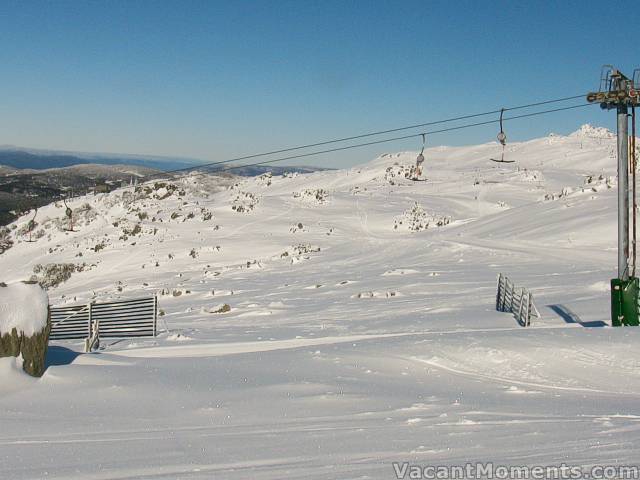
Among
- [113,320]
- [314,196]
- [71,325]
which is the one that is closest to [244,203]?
[314,196]

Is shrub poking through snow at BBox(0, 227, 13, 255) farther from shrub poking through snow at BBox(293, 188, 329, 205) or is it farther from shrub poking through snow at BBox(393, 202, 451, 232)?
shrub poking through snow at BBox(393, 202, 451, 232)

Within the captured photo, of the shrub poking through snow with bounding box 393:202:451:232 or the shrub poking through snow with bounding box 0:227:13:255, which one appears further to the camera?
the shrub poking through snow with bounding box 0:227:13:255

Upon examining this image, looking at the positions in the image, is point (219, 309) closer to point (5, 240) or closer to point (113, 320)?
point (113, 320)

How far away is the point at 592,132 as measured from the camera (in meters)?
76.1

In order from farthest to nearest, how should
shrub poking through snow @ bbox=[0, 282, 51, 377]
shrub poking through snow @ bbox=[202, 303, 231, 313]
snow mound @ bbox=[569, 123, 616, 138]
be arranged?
snow mound @ bbox=[569, 123, 616, 138] → shrub poking through snow @ bbox=[202, 303, 231, 313] → shrub poking through snow @ bbox=[0, 282, 51, 377]

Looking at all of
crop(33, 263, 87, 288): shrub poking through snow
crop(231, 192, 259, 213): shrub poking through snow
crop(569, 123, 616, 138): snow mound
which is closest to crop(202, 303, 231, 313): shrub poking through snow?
crop(33, 263, 87, 288): shrub poking through snow

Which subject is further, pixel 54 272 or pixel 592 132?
pixel 592 132

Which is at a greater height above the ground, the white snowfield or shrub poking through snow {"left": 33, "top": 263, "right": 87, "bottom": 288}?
the white snowfield

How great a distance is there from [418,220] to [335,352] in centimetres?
2901

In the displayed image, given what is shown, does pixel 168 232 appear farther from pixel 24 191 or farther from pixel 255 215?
pixel 24 191

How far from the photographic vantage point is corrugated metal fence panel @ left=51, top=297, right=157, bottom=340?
17.2 meters

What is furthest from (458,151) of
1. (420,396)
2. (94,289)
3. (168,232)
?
(420,396)

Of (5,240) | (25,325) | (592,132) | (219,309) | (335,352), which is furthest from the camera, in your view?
(592,132)

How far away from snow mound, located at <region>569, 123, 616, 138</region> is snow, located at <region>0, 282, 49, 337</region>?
72448 millimetres
